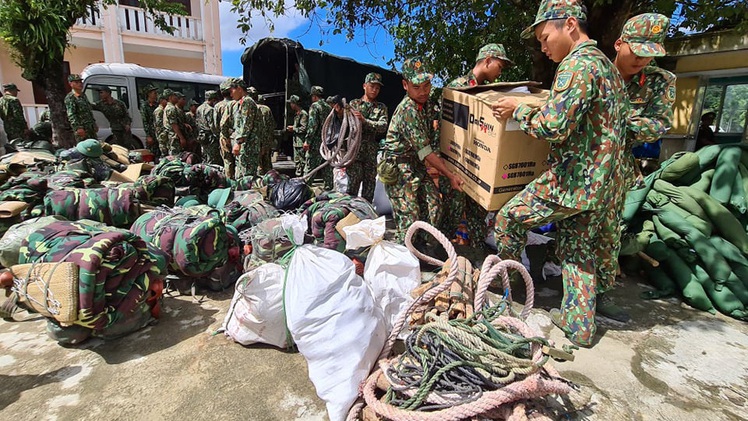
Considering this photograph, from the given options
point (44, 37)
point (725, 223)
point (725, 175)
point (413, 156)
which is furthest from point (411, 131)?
point (44, 37)

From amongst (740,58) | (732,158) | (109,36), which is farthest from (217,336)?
(109,36)

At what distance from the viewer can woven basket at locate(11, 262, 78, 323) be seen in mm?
2014

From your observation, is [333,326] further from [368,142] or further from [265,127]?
[265,127]

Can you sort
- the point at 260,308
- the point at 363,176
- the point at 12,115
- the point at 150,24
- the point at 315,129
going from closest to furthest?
the point at 260,308
the point at 363,176
the point at 315,129
the point at 12,115
the point at 150,24

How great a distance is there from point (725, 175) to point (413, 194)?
261 cm

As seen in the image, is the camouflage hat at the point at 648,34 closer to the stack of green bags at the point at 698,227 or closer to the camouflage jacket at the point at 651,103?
the camouflage jacket at the point at 651,103

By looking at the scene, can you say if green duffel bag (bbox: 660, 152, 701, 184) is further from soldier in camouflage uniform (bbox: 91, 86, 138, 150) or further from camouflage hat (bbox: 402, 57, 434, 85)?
soldier in camouflage uniform (bbox: 91, 86, 138, 150)

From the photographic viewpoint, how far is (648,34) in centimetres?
239

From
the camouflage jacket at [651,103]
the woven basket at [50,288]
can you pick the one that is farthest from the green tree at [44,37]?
the camouflage jacket at [651,103]

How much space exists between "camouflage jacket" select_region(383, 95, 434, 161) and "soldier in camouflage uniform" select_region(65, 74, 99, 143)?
20.7 feet

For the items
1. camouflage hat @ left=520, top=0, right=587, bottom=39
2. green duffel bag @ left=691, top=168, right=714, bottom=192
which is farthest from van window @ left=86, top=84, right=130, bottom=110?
green duffel bag @ left=691, top=168, right=714, bottom=192

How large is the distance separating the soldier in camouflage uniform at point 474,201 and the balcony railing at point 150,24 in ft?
40.4

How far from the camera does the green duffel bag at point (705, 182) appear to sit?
135 inches

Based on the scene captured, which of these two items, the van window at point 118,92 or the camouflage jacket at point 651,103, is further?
the van window at point 118,92
